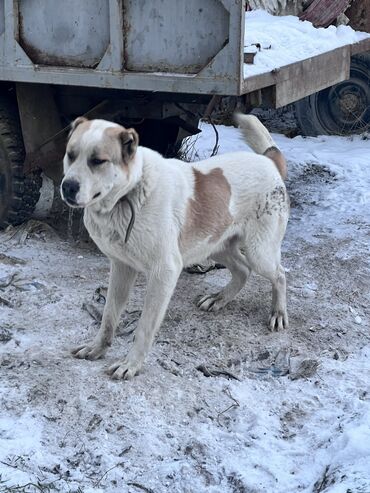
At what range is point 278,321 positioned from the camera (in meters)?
5.07

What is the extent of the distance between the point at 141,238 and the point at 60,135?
207cm

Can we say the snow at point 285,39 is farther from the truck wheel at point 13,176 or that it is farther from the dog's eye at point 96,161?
the truck wheel at point 13,176

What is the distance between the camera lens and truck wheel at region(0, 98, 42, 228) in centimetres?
602

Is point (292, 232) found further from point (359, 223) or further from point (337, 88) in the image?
point (337, 88)

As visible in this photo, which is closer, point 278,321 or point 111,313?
point 111,313

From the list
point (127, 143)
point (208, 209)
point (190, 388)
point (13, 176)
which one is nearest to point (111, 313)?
point (190, 388)

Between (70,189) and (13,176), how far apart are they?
2.42 meters

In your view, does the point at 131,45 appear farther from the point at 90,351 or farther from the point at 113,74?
the point at 90,351

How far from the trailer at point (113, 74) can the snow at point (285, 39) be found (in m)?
0.13

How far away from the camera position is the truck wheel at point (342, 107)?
938cm

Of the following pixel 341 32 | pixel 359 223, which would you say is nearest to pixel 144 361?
pixel 359 223

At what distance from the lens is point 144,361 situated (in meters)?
4.41

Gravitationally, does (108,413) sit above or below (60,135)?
below

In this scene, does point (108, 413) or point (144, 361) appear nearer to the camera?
point (108, 413)
